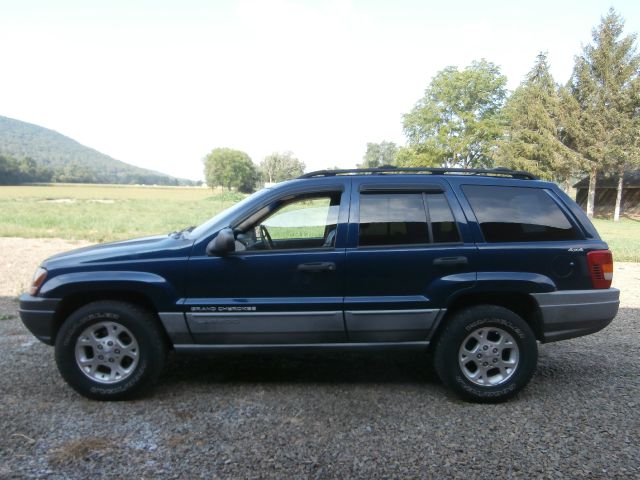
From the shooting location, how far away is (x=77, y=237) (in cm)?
1480

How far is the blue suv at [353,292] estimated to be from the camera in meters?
3.57

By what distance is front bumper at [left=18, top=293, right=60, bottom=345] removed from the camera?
11.8ft

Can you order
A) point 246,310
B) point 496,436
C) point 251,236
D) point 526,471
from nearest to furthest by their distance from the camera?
point 526,471 → point 496,436 → point 246,310 → point 251,236

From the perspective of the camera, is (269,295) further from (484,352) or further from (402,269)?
(484,352)

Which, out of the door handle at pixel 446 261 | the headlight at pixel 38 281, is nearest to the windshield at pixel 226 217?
the headlight at pixel 38 281

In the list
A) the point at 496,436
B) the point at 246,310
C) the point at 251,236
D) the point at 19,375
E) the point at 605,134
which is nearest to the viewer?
the point at 496,436

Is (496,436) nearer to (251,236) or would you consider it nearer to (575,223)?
(575,223)

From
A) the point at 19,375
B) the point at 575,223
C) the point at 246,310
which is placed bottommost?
the point at 19,375

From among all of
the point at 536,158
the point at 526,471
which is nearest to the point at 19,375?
the point at 526,471

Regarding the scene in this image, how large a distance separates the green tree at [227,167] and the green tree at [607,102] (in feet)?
241

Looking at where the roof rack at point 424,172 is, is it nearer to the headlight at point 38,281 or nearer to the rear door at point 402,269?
the rear door at point 402,269

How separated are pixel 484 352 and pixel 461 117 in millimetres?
42907

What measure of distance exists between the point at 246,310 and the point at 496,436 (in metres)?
1.98

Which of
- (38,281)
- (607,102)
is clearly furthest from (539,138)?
(38,281)
